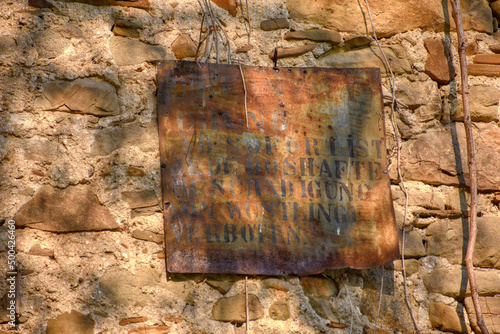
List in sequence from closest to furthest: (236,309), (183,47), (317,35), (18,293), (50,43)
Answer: (18,293), (236,309), (50,43), (183,47), (317,35)

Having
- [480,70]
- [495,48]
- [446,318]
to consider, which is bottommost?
[446,318]

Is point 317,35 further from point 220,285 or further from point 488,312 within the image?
point 488,312

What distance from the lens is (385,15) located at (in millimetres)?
1998

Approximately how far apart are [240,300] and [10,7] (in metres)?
1.32

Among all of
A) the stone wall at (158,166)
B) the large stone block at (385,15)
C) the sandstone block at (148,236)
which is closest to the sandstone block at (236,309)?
the stone wall at (158,166)

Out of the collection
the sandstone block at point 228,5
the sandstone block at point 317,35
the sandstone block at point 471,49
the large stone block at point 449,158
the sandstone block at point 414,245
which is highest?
the sandstone block at point 228,5

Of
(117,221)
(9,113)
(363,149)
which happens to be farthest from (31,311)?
(363,149)

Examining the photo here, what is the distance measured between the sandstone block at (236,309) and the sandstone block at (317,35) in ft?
3.33

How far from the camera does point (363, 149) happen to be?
1812 mm

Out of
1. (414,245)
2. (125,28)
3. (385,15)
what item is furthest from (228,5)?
(414,245)

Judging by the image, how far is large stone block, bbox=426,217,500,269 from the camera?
182cm

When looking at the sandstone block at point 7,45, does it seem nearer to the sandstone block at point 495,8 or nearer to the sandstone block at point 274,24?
the sandstone block at point 274,24

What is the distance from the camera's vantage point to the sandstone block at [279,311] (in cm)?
164

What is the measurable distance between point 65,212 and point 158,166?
13.5 inches
